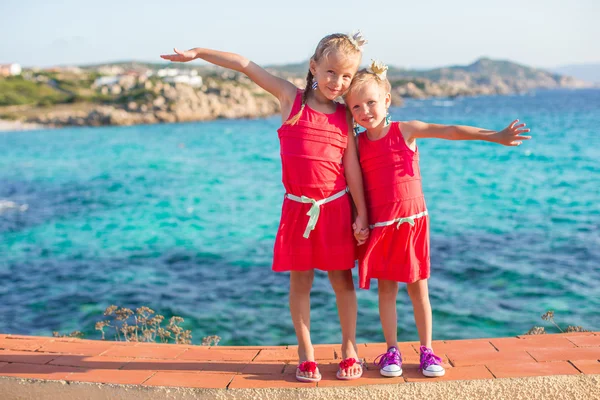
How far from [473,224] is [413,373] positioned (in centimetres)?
897

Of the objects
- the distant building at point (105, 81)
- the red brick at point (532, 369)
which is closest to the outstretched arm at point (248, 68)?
the red brick at point (532, 369)

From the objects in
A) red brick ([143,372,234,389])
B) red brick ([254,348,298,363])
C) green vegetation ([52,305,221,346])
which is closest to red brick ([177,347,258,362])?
red brick ([254,348,298,363])

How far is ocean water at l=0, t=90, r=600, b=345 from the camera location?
7027 mm

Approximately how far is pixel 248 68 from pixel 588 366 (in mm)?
2189

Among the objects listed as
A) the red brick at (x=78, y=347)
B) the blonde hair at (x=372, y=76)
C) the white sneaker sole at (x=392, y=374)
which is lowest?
the red brick at (x=78, y=347)

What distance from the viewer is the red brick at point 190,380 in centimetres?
270

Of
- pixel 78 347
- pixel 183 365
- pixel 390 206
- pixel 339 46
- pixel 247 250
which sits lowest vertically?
pixel 247 250

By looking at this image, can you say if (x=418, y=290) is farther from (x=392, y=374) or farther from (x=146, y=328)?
(x=146, y=328)

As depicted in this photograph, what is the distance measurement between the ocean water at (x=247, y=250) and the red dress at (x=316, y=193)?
3.74m

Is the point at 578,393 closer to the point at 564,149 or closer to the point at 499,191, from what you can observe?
the point at 499,191

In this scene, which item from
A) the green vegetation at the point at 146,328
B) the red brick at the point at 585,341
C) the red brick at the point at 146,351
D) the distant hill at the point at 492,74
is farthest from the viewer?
the distant hill at the point at 492,74

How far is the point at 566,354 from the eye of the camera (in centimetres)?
290

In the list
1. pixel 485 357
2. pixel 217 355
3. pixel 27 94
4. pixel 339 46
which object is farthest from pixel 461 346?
pixel 27 94

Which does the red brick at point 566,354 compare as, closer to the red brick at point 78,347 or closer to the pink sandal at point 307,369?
the pink sandal at point 307,369
